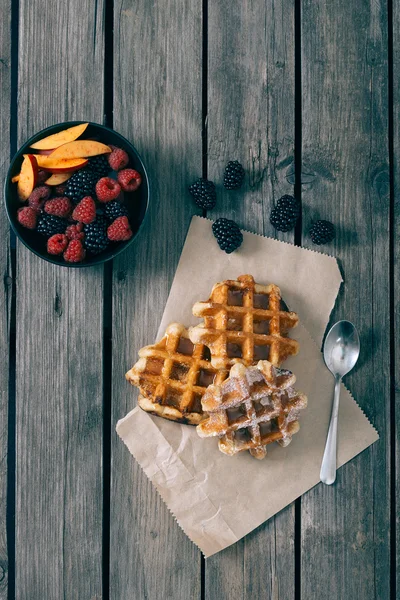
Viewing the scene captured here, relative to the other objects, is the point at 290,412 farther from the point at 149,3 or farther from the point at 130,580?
the point at 149,3

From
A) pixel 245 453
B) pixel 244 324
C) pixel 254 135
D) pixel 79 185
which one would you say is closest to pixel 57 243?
pixel 79 185

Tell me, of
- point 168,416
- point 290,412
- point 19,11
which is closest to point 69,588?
point 168,416

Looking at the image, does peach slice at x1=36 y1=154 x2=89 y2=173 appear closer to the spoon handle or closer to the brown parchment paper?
the brown parchment paper

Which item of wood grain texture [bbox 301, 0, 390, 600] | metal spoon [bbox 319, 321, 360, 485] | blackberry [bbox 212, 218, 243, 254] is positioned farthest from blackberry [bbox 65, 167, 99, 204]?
metal spoon [bbox 319, 321, 360, 485]

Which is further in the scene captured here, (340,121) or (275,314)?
(340,121)

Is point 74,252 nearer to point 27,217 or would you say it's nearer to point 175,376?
point 27,217

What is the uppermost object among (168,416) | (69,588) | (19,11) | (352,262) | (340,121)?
(19,11)
